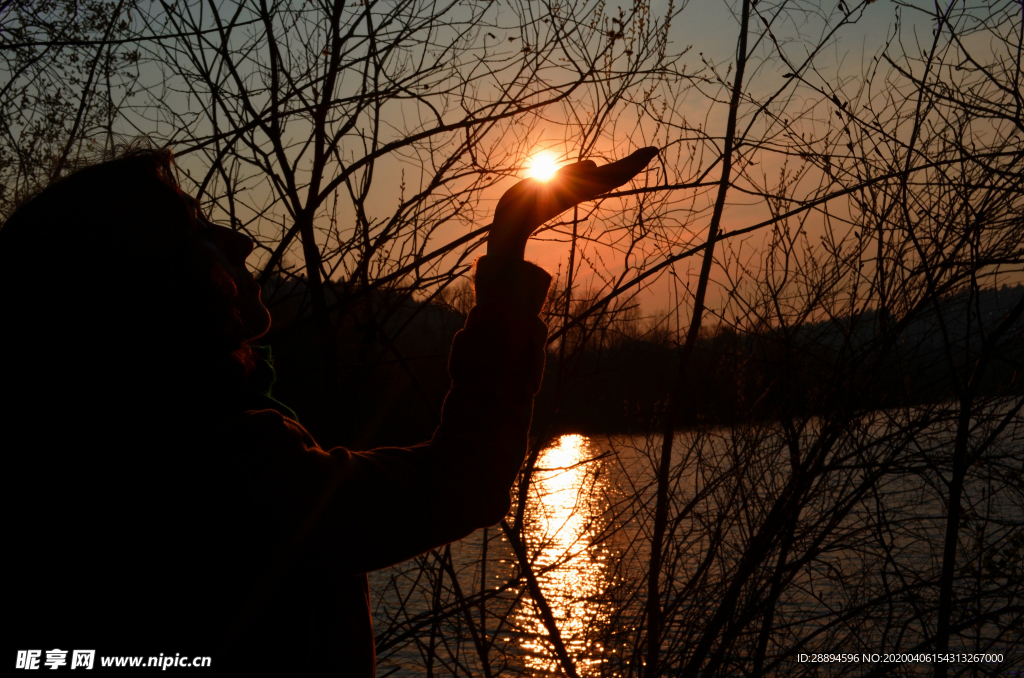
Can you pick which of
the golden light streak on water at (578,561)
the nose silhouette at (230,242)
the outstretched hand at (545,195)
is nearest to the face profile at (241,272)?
the nose silhouette at (230,242)

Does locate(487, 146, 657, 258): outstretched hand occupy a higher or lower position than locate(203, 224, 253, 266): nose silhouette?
lower

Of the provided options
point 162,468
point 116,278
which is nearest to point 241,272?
point 116,278

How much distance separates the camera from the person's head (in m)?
0.79

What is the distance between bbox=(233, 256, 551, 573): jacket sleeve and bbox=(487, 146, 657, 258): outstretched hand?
0.04 metres

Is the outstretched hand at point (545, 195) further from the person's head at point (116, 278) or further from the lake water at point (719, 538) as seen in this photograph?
the lake water at point (719, 538)

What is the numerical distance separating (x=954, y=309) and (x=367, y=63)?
107 inches

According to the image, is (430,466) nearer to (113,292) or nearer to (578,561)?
(113,292)

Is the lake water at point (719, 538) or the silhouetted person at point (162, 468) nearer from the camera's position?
the silhouetted person at point (162, 468)

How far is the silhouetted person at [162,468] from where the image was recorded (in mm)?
771

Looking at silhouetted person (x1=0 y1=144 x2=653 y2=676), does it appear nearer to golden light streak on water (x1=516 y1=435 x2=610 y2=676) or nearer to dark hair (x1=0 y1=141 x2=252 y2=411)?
dark hair (x1=0 y1=141 x2=252 y2=411)

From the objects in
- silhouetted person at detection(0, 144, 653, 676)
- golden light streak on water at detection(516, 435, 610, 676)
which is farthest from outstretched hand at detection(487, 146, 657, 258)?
golden light streak on water at detection(516, 435, 610, 676)

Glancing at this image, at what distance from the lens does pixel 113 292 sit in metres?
0.81

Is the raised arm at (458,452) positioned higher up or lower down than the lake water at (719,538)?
lower down

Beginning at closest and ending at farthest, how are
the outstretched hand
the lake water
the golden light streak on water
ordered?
the outstretched hand
the lake water
the golden light streak on water
